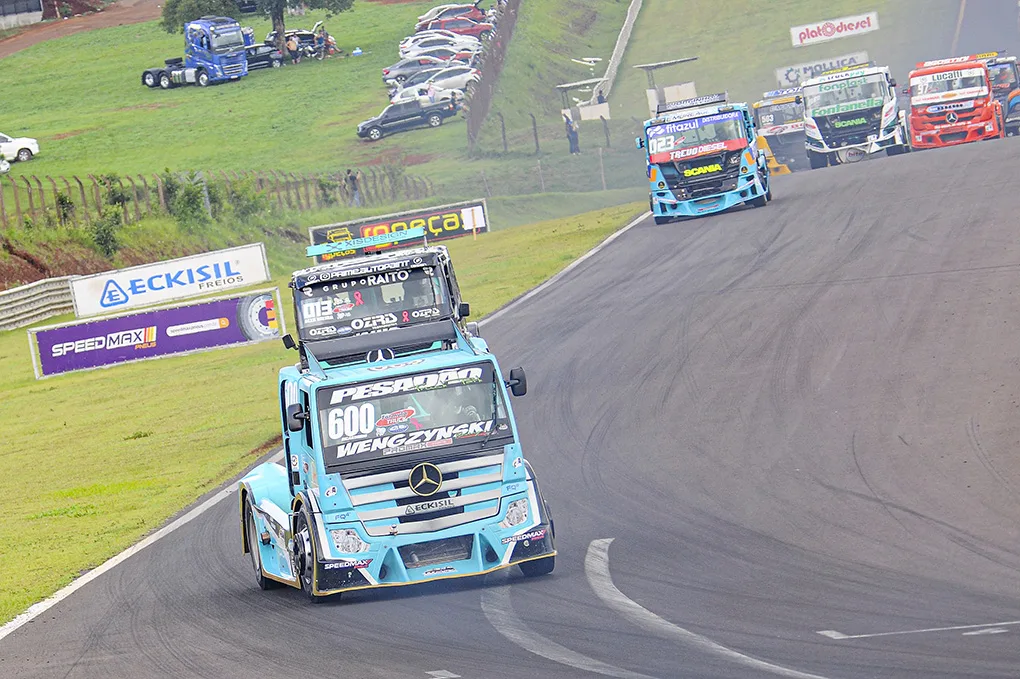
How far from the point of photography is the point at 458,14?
7962 centimetres

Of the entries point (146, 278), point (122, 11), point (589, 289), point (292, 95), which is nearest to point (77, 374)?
point (146, 278)

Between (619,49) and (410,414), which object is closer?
(410,414)

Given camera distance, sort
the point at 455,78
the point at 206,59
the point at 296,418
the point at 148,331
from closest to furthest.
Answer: the point at 296,418, the point at 148,331, the point at 455,78, the point at 206,59

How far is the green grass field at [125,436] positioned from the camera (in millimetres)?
17078

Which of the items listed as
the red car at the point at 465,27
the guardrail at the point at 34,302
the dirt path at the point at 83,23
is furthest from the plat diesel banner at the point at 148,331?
the dirt path at the point at 83,23

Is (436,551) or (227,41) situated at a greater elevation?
(227,41)

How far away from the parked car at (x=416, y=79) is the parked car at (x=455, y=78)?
2.62ft

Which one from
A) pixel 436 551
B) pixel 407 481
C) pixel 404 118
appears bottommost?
pixel 436 551

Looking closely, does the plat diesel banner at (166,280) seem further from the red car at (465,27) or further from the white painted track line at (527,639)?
the red car at (465,27)

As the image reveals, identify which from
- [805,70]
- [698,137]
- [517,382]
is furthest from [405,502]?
[805,70]

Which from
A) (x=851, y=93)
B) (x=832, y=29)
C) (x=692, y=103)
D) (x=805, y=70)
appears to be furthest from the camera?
(x=832, y=29)

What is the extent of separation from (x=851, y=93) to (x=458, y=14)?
40.5 metres

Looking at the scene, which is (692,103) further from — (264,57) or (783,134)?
(264,57)

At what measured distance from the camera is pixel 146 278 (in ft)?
119
